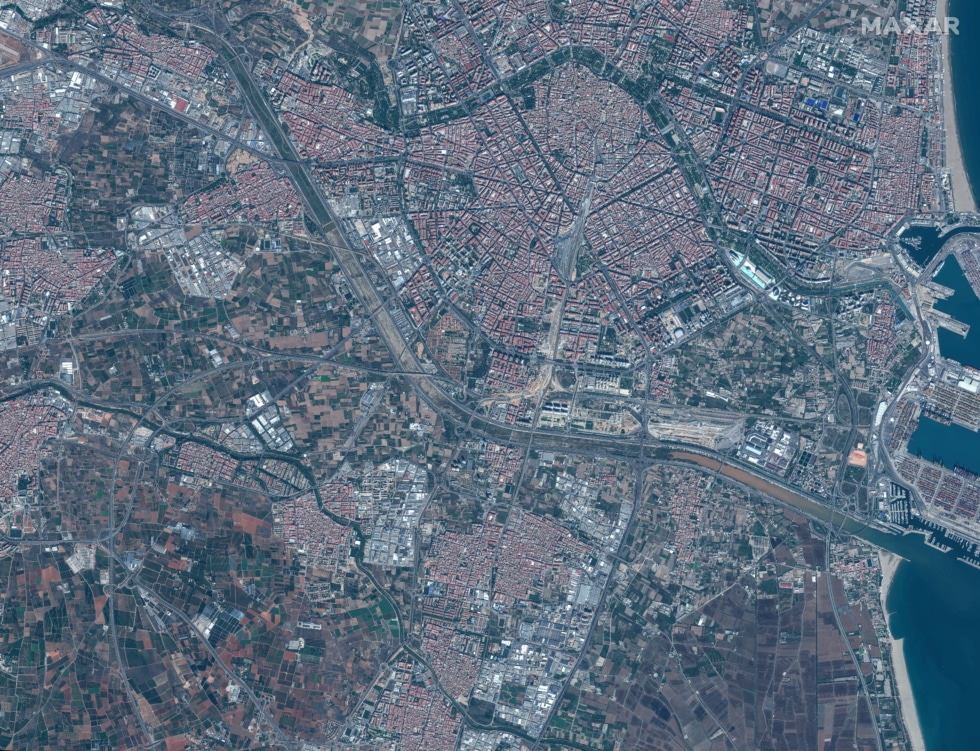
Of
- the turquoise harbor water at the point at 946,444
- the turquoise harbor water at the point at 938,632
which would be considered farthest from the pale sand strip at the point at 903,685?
the turquoise harbor water at the point at 946,444

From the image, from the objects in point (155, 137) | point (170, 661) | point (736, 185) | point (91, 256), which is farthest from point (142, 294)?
point (736, 185)

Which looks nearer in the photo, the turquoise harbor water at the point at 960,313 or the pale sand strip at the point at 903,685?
the pale sand strip at the point at 903,685

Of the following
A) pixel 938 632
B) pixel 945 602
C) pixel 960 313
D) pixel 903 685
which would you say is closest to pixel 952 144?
pixel 960 313

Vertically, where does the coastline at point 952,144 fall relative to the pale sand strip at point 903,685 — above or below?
above

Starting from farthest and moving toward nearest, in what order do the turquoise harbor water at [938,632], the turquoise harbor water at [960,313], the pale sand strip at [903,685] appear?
the turquoise harbor water at [960,313]
the turquoise harbor water at [938,632]
the pale sand strip at [903,685]

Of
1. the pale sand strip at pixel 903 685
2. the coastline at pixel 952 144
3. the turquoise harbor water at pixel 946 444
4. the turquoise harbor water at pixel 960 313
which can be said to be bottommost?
the pale sand strip at pixel 903 685

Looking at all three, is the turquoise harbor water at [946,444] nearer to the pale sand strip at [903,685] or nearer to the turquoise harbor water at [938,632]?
the turquoise harbor water at [938,632]

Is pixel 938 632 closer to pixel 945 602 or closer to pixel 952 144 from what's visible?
pixel 945 602

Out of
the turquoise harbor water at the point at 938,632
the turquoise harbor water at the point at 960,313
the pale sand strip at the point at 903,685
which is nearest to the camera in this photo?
the pale sand strip at the point at 903,685
